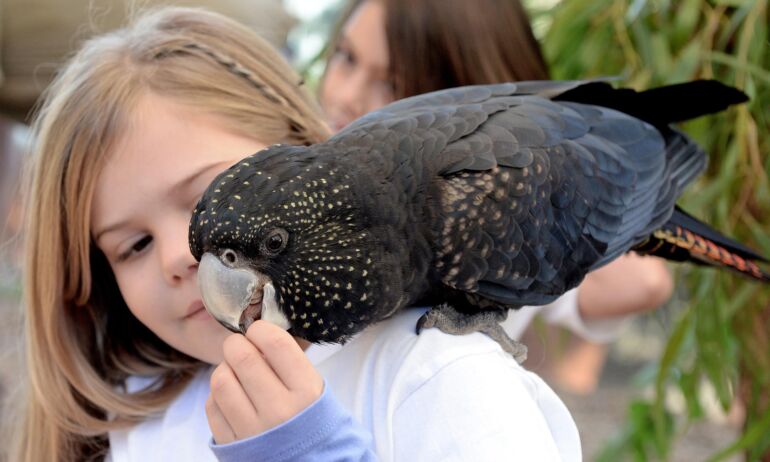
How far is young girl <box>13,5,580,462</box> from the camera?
29.2 inches

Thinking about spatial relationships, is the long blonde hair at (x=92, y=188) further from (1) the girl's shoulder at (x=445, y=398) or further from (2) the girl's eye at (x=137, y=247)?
(1) the girl's shoulder at (x=445, y=398)

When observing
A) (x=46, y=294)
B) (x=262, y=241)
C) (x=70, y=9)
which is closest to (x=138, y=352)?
(x=46, y=294)

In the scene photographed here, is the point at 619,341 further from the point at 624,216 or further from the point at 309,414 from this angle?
the point at 309,414

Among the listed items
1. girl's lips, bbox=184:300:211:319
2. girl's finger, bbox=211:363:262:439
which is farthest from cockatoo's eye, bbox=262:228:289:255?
girl's lips, bbox=184:300:211:319

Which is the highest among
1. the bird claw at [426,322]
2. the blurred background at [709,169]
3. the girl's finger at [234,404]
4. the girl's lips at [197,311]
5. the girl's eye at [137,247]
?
the girl's eye at [137,247]

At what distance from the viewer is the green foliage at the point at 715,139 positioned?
130cm

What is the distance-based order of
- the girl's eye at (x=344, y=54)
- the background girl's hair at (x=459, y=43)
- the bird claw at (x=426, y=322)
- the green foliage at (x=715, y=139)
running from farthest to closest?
the girl's eye at (x=344, y=54), the background girl's hair at (x=459, y=43), the green foliage at (x=715, y=139), the bird claw at (x=426, y=322)

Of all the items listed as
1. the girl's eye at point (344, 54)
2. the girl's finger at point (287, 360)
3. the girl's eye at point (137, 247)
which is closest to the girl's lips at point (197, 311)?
the girl's eye at point (137, 247)

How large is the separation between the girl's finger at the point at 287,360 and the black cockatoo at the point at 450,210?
0.16 ft

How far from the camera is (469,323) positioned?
89 cm

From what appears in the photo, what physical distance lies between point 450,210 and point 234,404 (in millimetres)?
309

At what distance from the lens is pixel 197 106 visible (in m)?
1.03

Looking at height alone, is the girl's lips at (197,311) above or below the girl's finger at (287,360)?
below

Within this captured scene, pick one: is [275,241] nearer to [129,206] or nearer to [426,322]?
[426,322]
